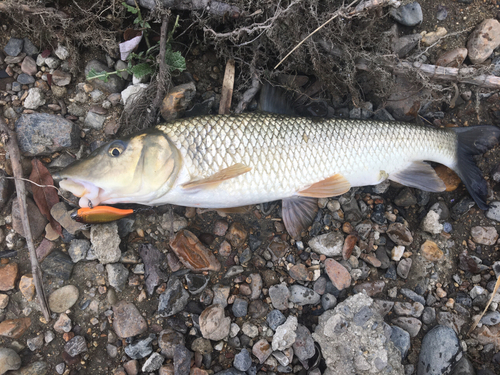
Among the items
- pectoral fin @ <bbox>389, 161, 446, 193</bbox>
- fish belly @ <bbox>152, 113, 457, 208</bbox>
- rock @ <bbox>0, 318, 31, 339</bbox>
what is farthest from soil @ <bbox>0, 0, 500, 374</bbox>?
fish belly @ <bbox>152, 113, 457, 208</bbox>

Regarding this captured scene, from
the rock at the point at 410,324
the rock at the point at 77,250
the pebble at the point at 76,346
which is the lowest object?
the rock at the point at 410,324

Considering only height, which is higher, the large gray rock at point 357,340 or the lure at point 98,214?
the lure at point 98,214

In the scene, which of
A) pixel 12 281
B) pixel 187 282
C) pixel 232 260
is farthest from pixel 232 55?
pixel 12 281

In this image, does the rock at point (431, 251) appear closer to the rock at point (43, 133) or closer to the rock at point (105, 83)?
the rock at point (105, 83)

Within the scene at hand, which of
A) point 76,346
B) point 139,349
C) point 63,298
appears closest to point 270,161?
point 139,349

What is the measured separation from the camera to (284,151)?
104 inches

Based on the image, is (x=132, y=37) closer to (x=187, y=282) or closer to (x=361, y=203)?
(x=187, y=282)

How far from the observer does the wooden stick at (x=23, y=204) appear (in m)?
2.59

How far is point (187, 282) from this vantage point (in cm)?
275

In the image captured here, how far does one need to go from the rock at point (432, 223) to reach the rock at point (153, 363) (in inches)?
114

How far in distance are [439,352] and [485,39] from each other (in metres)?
3.33

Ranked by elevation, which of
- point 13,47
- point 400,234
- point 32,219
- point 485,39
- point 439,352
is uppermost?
point 13,47

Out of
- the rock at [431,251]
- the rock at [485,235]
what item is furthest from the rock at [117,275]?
the rock at [485,235]

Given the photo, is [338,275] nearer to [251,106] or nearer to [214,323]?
[214,323]
